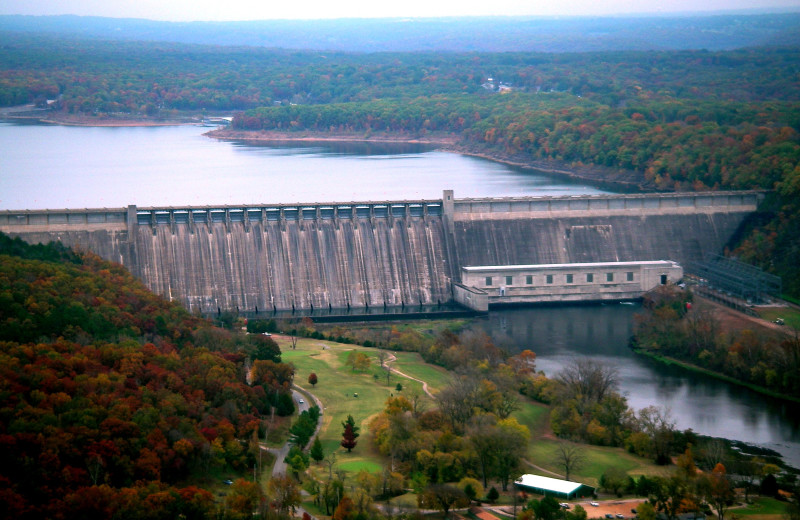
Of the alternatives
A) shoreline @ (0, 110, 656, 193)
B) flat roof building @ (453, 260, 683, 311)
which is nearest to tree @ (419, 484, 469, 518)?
flat roof building @ (453, 260, 683, 311)

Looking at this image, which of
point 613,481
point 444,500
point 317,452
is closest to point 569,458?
point 613,481

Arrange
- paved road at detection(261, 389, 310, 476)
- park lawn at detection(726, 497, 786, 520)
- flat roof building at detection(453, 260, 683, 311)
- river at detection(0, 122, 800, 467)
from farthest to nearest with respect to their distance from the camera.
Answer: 1. flat roof building at detection(453, 260, 683, 311)
2. river at detection(0, 122, 800, 467)
3. paved road at detection(261, 389, 310, 476)
4. park lawn at detection(726, 497, 786, 520)

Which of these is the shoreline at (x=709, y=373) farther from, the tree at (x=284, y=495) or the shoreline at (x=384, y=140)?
the shoreline at (x=384, y=140)

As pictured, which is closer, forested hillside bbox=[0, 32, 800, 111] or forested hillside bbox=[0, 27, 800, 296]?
forested hillside bbox=[0, 27, 800, 296]

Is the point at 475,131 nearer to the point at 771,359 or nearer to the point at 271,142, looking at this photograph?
the point at 271,142

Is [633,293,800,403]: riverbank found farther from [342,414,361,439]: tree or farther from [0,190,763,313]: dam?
[342,414,361,439]: tree

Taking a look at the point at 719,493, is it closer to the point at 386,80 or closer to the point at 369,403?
the point at 369,403
